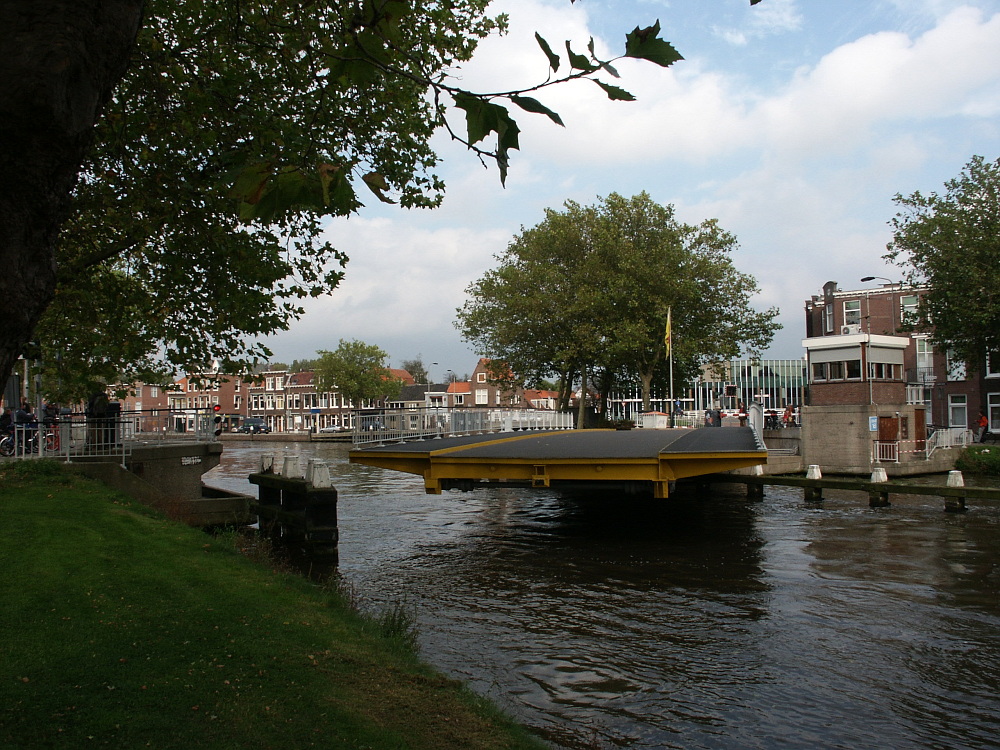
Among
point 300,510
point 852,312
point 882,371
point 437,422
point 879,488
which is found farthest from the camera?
point 852,312

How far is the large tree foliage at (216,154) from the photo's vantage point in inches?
124

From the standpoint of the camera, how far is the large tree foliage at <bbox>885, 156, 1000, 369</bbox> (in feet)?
127

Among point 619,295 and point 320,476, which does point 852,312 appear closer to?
point 619,295

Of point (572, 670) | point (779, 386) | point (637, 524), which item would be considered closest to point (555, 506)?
point (637, 524)

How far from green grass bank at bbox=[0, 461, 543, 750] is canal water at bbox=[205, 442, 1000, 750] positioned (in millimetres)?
1433

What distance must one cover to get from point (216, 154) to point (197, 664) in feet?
30.6

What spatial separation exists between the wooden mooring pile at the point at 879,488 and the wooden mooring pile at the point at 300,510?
14361 mm

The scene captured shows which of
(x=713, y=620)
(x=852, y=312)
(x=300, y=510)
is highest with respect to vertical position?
(x=852, y=312)

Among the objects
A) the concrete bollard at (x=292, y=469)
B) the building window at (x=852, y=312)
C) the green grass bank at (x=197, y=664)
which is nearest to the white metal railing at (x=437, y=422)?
the concrete bollard at (x=292, y=469)

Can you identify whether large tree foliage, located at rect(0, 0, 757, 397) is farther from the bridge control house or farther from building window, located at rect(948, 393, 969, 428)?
building window, located at rect(948, 393, 969, 428)

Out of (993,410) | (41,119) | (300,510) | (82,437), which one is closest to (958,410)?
(993,410)

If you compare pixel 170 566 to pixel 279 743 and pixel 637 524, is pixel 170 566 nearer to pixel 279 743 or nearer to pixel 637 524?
pixel 279 743

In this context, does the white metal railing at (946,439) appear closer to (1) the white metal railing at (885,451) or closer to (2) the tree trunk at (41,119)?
(1) the white metal railing at (885,451)

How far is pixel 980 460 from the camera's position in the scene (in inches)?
1371
